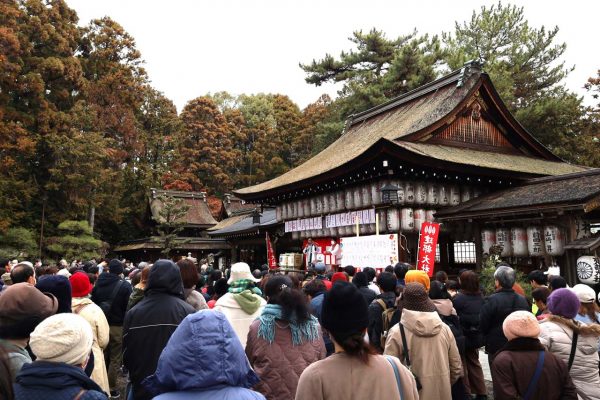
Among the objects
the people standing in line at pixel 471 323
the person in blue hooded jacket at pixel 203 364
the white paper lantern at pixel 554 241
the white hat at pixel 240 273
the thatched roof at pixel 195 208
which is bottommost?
the people standing in line at pixel 471 323

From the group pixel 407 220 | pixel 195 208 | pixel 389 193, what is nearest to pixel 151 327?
pixel 389 193

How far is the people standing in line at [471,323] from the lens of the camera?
5.46m

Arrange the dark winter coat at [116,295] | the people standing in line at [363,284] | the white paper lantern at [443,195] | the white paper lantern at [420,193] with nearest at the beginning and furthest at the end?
Answer: the people standing in line at [363,284] < the dark winter coat at [116,295] < the white paper lantern at [420,193] < the white paper lantern at [443,195]

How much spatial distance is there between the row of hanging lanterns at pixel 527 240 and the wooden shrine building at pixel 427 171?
0.56 metres

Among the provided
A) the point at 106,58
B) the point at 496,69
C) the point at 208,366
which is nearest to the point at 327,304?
the point at 208,366

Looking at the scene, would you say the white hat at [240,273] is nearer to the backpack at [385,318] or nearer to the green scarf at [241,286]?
the green scarf at [241,286]

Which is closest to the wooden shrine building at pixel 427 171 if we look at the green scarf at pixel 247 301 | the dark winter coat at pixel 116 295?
the dark winter coat at pixel 116 295

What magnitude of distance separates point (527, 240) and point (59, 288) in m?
11.1

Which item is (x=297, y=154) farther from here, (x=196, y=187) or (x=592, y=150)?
(x=592, y=150)

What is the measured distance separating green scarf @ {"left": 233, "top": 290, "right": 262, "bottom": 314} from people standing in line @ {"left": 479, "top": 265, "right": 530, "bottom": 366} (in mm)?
2475

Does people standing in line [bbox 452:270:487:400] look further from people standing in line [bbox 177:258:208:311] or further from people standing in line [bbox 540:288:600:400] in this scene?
people standing in line [bbox 177:258:208:311]

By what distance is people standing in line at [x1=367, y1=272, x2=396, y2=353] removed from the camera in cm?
499

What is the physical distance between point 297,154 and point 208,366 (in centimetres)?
4490

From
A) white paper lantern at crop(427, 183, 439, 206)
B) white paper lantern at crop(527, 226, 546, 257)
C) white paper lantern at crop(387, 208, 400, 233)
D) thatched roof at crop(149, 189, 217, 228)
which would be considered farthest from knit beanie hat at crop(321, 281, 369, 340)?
thatched roof at crop(149, 189, 217, 228)
